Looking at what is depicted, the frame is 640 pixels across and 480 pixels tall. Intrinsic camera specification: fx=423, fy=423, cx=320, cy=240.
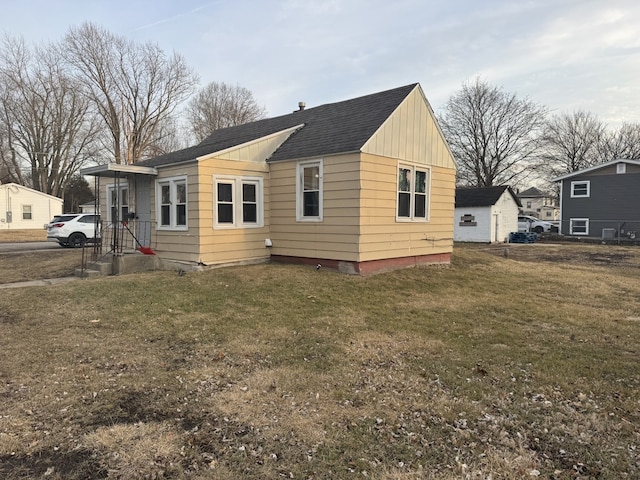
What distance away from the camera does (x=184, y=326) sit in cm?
636

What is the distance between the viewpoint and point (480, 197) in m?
27.0

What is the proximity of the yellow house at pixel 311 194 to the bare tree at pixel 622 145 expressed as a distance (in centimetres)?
4267

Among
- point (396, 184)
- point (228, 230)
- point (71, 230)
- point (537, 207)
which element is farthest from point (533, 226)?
point (537, 207)

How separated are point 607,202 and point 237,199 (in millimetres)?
26752

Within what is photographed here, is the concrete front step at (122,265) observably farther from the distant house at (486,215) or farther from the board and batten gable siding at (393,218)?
the distant house at (486,215)

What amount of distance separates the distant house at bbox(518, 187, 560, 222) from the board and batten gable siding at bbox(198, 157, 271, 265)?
66.6 meters

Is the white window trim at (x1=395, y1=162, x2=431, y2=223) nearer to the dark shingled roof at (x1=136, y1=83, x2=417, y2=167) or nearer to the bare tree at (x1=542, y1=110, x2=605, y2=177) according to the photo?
the dark shingled roof at (x1=136, y1=83, x2=417, y2=167)

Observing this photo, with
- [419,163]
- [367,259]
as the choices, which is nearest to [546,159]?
[419,163]

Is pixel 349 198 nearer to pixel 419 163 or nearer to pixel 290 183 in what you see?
pixel 290 183

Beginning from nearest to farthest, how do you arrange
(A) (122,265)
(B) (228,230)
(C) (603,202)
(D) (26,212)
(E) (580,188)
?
(A) (122,265) → (B) (228,230) → (C) (603,202) → (E) (580,188) → (D) (26,212)

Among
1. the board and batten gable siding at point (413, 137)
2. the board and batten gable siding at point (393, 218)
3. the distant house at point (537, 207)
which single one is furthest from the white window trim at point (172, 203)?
the distant house at point (537, 207)

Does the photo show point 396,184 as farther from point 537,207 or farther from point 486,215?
point 537,207

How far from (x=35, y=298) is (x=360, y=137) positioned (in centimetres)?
756

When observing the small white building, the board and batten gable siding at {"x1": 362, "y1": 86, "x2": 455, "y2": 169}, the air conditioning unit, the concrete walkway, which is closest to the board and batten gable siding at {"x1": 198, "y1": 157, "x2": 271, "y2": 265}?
the board and batten gable siding at {"x1": 362, "y1": 86, "x2": 455, "y2": 169}
